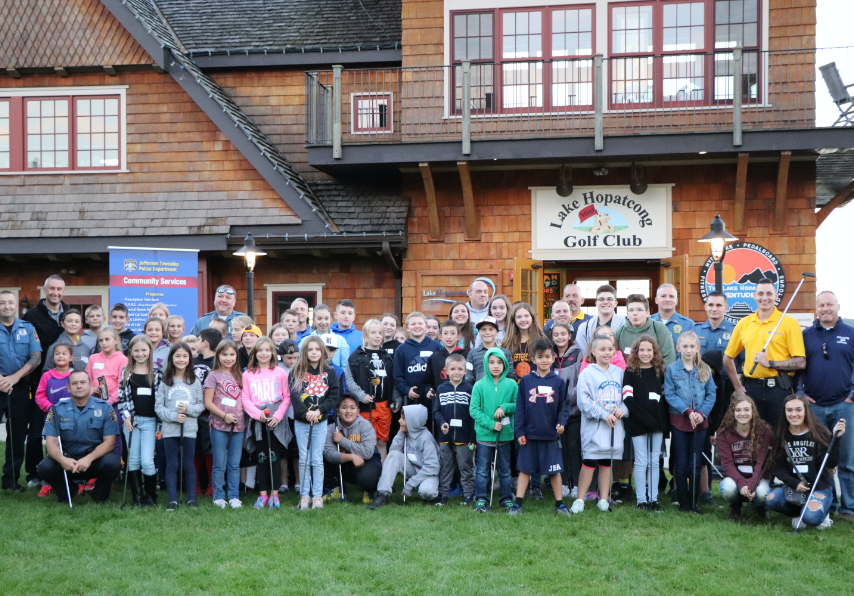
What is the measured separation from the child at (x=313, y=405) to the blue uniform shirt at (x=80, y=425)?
178 centimetres

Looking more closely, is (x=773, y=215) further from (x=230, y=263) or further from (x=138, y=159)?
(x=138, y=159)

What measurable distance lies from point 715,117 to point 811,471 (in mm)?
6913

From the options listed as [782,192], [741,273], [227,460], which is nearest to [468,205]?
[741,273]

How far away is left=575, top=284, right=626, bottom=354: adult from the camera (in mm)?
8594

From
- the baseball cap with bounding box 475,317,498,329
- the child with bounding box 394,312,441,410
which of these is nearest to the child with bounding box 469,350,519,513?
the baseball cap with bounding box 475,317,498,329

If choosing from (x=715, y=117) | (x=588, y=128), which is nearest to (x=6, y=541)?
(x=588, y=128)

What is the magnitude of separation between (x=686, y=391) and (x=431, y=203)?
639 centimetres

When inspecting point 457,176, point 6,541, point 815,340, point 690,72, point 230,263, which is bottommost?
point 6,541

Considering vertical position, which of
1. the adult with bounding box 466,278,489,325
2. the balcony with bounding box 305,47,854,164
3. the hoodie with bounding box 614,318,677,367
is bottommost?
the hoodie with bounding box 614,318,677,367

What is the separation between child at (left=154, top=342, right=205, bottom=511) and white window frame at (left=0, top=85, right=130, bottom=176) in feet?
23.1

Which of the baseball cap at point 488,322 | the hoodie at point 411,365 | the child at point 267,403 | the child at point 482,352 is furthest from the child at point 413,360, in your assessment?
the child at point 267,403

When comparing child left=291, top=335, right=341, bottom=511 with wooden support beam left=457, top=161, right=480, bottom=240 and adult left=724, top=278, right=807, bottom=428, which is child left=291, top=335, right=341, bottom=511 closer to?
adult left=724, top=278, right=807, bottom=428

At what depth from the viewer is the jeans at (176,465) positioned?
7.87 meters

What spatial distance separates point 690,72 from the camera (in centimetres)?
1281
